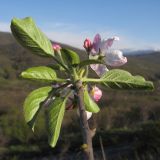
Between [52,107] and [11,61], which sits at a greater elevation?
[52,107]

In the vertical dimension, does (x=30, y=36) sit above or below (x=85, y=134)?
above

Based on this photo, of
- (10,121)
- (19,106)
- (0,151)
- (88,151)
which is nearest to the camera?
(88,151)

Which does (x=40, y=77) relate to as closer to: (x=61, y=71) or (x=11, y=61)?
(x=61, y=71)

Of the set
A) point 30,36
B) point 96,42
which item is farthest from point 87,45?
point 30,36

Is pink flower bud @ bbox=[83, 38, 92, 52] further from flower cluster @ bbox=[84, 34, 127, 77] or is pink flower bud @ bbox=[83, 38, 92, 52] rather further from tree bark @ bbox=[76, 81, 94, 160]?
tree bark @ bbox=[76, 81, 94, 160]

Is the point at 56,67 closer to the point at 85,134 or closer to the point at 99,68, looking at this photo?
the point at 99,68

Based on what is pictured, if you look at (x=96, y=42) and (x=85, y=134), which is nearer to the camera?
(x=85, y=134)

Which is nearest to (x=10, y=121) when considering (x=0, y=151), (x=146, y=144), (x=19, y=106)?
(x=19, y=106)
